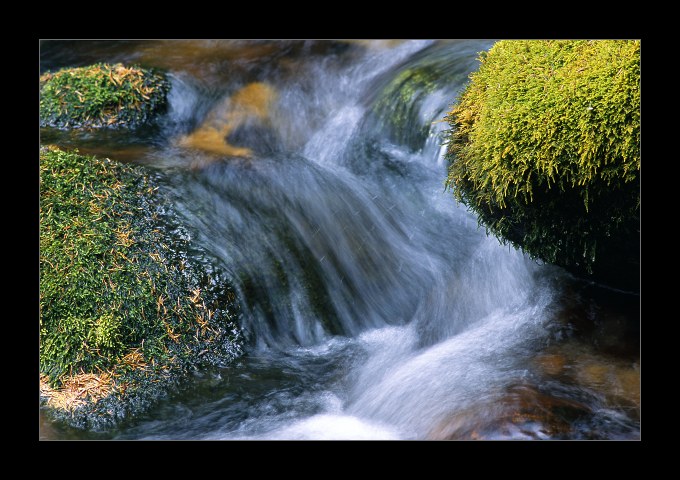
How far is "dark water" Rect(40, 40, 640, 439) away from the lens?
3898 millimetres

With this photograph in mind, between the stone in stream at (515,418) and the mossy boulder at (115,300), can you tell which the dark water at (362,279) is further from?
the mossy boulder at (115,300)

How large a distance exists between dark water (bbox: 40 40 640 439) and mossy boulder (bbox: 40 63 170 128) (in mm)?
201

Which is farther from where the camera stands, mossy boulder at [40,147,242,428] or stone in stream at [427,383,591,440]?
mossy boulder at [40,147,242,428]

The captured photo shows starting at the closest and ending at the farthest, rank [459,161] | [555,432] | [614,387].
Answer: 1. [555,432]
2. [614,387]
3. [459,161]

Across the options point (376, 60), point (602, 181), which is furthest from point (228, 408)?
point (376, 60)

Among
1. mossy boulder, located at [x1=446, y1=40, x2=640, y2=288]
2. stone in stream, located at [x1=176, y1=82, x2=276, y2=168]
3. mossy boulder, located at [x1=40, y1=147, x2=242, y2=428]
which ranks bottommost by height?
mossy boulder, located at [x1=40, y1=147, x2=242, y2=428]

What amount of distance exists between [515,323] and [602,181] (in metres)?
1.22

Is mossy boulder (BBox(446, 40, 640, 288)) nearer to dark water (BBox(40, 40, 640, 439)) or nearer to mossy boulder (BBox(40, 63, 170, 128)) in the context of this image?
dark water (BBox(40, 40, 640, 439))

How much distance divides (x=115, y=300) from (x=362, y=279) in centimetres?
179

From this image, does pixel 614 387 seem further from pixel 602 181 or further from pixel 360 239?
pixel 360 239

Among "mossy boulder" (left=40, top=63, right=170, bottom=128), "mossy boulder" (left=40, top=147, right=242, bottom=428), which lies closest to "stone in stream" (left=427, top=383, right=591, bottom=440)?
"mossy boulder" (left=40, top=147, right=242, bottom=428)

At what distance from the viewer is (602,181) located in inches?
151

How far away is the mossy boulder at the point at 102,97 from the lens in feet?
22.0

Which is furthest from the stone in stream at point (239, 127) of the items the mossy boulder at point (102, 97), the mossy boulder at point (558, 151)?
the mossy boulder at point (558, 151)
